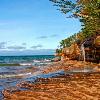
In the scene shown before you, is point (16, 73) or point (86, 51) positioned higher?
point (86, 51)

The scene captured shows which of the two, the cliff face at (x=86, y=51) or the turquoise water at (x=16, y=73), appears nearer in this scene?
the turquoise water at (x=16, y=73)

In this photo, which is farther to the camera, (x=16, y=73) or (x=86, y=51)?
(x=86, y=51)

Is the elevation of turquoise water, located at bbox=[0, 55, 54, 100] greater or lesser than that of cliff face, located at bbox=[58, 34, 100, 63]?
lesser

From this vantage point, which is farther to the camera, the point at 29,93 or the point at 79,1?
the point at 79,1

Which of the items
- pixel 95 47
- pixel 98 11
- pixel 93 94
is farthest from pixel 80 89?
pixel 95 47

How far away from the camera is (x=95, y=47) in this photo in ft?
149

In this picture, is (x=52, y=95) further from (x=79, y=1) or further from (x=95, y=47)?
(x=95, y=47)

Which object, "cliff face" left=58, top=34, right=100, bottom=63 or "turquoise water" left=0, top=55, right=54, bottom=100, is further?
"cliff face" left=58, top=34, right=100, bottom=63

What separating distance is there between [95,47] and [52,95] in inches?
1136

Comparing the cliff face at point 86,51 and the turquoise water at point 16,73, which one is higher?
the cliff face at point 86,51

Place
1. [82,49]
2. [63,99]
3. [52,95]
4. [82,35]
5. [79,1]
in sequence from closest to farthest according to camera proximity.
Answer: [63,99] < [52,95] < [79,1] < [82,49] < [82,35]

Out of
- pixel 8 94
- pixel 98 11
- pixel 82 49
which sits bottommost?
pixel 8 94

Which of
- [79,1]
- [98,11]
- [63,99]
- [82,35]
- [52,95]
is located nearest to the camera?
[63,99]

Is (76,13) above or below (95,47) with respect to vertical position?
above
